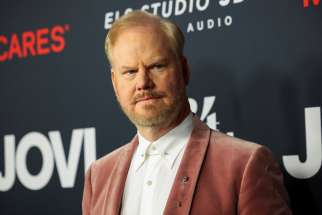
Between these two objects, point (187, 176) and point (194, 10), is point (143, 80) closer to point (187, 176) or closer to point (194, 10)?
point (187, 176)

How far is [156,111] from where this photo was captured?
1668 millimetres

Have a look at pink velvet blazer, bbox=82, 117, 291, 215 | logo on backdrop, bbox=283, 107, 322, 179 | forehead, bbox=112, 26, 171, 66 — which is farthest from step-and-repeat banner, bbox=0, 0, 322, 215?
forehead, bbox=112, 26, 171, 66

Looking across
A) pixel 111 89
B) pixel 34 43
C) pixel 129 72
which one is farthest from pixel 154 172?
pixel 34 43

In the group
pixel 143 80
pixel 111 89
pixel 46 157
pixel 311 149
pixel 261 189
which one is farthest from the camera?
pixel 46 157

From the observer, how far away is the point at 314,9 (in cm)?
189

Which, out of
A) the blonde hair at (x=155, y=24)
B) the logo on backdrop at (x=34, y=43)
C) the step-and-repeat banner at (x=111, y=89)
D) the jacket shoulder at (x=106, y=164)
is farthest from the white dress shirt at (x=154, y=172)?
the logo on backdrop at (x=34, y=43)

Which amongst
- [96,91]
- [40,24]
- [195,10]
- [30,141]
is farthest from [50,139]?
[195,10]

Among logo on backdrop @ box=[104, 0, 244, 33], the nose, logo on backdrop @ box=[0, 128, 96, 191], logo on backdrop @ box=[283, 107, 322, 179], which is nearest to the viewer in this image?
the nose

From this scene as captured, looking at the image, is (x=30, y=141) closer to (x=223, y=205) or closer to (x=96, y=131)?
(x=96, y=131)

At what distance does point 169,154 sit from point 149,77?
217 mm

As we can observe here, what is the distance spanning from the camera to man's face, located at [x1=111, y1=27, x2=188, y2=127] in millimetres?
1665

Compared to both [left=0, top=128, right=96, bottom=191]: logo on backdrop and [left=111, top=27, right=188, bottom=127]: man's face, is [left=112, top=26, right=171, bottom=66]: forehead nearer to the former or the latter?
[left=111, top=27, right=188, bottom=127]: man's face

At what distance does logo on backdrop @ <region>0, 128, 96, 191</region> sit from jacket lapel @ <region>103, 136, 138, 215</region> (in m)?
0.48

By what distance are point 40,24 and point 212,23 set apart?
73cm
